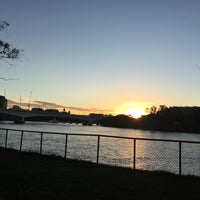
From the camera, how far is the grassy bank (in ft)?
29.4

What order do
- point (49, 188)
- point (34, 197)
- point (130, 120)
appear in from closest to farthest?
point (34, 197), point (49, 188), point (130, 120)

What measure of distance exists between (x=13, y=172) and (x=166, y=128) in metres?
147

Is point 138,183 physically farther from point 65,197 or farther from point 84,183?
point 65,197

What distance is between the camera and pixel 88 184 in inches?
412

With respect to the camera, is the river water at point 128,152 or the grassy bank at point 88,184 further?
the river water at point 128,152

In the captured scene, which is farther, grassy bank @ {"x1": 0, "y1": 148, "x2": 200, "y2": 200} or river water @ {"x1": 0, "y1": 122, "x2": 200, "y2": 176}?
river water @ {"x1": 0, "y1": 122, "x2": 200, "y2": 176}

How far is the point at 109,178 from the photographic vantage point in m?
11.9

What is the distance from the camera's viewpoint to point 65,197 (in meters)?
8.63

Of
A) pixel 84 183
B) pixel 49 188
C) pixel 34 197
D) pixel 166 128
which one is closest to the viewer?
pixel 34 197

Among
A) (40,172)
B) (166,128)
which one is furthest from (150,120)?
(40,172)

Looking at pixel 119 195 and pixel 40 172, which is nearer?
pixel 119 195

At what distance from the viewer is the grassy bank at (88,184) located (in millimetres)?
8961

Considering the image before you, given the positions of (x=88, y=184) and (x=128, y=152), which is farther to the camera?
(x=128, y=152)

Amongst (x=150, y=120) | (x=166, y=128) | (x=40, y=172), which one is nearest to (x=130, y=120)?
(x=150, y=120)
